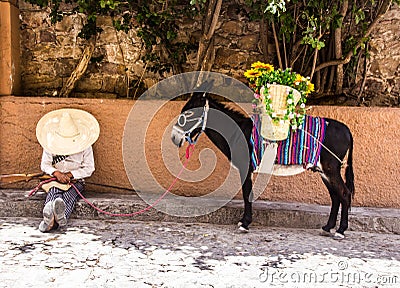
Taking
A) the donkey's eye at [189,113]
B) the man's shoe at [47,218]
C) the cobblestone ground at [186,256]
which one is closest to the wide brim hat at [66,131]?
the man's shoe at [47,218]

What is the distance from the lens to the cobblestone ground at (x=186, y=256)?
328 centimetres

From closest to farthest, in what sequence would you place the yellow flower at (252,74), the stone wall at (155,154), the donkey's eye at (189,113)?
the yellow flower at (252,74) < the donkey's eye at (189,113) < the stone wall at (155,154)

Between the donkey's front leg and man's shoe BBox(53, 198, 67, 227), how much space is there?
1.68 m

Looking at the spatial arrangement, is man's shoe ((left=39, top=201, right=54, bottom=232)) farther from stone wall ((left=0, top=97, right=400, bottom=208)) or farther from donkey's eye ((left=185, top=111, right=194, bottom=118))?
donkey's eye ((left=185, top=111, right=194, bottom=118))

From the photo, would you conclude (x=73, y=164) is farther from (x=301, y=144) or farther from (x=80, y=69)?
(x=301, y=144)

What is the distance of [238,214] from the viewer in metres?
4.86

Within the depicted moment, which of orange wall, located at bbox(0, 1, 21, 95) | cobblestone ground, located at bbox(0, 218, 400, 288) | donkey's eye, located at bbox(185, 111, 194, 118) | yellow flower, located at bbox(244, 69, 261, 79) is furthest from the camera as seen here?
orange wall, located at bbox(0, 1, 21, 95)

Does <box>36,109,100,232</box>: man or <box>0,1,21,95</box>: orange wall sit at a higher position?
<box>0,1,21,95</box>: orange wall

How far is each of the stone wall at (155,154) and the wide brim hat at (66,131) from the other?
0.45 meters

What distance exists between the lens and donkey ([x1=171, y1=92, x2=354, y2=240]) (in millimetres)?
4406

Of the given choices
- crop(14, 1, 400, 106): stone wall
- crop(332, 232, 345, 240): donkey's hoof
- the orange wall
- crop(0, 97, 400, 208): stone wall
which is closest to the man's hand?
crop(0, 97, 400, 208): stone wall

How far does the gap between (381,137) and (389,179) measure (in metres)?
0.48

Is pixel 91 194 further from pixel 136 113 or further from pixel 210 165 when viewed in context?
pixel 210 165

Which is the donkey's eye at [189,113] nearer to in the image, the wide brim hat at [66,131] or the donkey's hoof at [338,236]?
the wide brim hat at [66,131]
